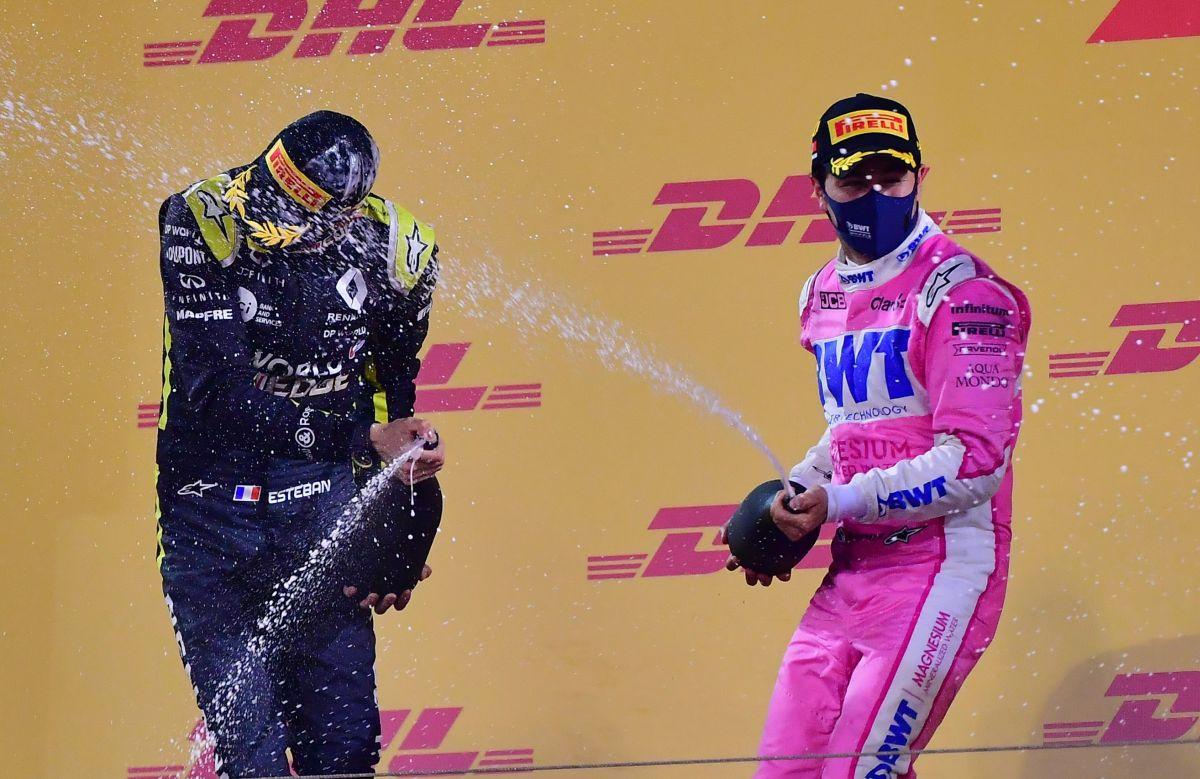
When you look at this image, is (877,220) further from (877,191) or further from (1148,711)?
(1148,711)

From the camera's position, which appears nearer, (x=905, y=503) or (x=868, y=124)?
(x=905, y=503)

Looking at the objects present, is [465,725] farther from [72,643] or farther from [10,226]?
[10,226]

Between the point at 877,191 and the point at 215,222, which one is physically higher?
the point at 877,191

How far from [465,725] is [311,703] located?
2.71ft

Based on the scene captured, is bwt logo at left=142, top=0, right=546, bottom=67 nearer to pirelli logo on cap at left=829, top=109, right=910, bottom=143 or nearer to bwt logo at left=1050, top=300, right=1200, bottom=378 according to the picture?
pirelli logo on cap at left=829, top=109, right=910, bottom=143

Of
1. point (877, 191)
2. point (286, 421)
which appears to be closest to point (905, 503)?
point (877, 191)

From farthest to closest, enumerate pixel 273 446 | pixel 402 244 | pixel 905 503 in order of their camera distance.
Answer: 1. pixel 402 244
2. pixel 273 446
3. pixel 905 503

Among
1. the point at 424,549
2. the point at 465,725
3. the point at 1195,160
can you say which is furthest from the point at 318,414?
the point at 1195,160

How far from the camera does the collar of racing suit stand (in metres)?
2.53

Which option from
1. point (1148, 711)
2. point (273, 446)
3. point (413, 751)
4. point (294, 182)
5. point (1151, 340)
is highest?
point (294, 182)

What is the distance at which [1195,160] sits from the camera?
3756 mm

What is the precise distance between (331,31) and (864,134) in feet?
6.13

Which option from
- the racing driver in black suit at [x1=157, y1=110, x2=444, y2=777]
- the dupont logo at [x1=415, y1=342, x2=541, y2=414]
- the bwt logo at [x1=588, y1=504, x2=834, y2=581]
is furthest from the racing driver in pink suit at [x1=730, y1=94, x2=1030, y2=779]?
the dupont logo at [x1=415, y1=342, x2=541, y2=414]

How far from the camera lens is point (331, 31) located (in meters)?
3.88
